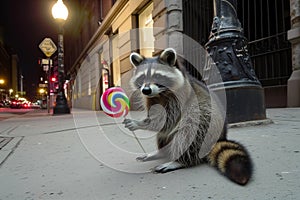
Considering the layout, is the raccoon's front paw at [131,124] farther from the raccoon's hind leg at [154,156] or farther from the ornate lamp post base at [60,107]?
the ornate lamp post base at [60,107]

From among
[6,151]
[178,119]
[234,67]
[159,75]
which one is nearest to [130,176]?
[178,119]

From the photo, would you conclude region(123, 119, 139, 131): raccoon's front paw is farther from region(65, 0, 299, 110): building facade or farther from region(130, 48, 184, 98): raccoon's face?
region(65, 0, 299, 110): building facade

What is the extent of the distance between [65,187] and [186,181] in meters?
0.90

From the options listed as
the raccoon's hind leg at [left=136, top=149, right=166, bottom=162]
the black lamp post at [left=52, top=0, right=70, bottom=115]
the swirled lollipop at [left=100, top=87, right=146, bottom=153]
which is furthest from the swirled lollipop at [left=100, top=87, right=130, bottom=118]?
the black lamp post at [left=52, top=0, right=70, bottom=115]

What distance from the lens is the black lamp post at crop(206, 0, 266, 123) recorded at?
13.3 ft

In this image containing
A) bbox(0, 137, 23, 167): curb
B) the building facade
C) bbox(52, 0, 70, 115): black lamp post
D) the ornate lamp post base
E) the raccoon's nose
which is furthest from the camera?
bbox(52, 0, 70, 115): black lamp post

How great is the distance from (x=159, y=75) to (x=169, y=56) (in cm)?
21

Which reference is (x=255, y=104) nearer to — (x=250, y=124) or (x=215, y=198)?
(x=250, y=124)

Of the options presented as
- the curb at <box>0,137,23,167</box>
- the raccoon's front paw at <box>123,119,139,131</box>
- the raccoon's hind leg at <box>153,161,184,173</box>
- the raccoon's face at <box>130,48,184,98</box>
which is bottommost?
the curb at <box>0,137,23,167</box>

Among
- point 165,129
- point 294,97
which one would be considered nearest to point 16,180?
point 165,129

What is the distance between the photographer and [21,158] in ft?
10.0

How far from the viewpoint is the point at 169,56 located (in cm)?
222

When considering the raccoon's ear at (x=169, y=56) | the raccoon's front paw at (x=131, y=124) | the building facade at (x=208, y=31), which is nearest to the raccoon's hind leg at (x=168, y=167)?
the raccoon's front paw at (x=131, y=124)

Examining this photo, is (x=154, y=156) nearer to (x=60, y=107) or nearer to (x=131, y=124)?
(x=131, y=124)
